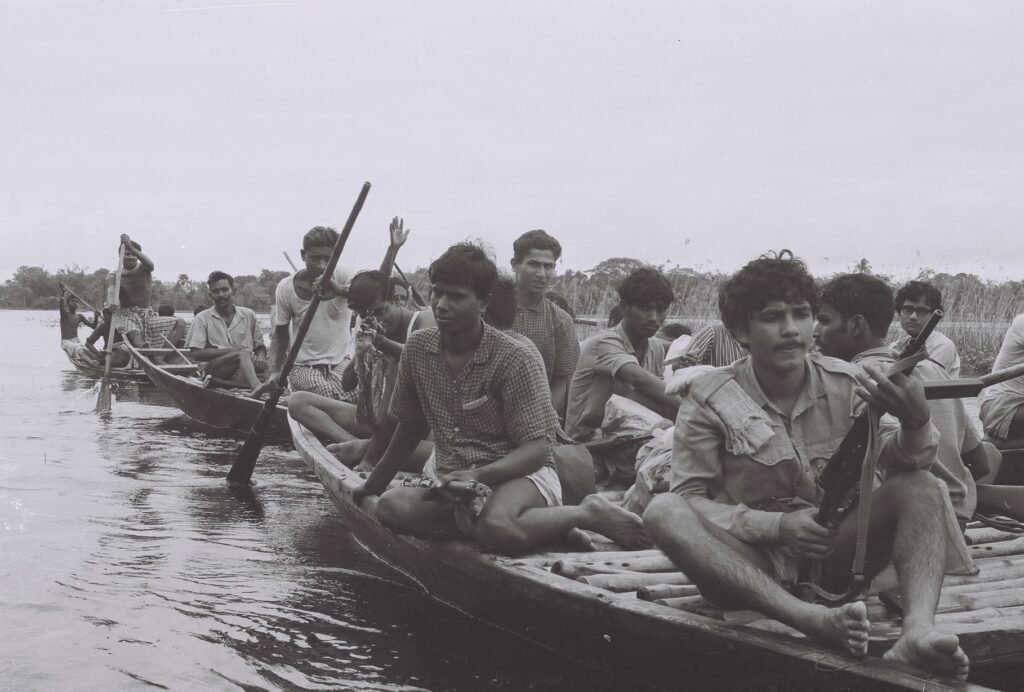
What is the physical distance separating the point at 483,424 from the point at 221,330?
6.71 metres

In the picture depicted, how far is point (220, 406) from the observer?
844cm

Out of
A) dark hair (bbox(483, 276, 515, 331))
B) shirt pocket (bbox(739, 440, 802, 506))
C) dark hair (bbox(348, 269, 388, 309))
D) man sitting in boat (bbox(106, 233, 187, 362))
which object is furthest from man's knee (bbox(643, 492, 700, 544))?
man sitting in boat (bbox(106, 233, 187, 362))

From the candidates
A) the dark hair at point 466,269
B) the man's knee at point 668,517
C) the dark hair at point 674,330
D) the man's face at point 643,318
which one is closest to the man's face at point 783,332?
the man's knee at point 668,517

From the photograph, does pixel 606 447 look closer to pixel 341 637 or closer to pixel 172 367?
pixel 341 637

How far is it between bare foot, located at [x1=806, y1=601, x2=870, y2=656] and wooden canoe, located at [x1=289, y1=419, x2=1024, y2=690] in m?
0.03

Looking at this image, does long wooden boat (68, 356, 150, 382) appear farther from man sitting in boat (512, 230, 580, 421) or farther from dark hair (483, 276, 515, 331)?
dark hair (483, 276, 515, 331)

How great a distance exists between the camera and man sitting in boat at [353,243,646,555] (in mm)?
3234

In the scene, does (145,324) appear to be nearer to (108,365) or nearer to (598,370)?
(108,365)

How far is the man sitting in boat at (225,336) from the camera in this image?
360 inches

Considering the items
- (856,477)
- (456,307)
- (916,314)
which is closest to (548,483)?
(456,307)

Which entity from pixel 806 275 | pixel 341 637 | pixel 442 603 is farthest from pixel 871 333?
pixel 341 637

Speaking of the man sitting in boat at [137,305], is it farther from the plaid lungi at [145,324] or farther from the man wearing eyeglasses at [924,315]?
the man wearing eyeglasses at [924,315]

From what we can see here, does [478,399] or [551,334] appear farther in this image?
[551,334]

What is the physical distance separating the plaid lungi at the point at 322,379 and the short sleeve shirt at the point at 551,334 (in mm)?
2185
